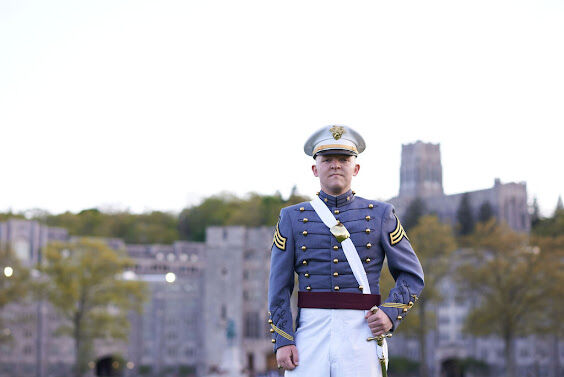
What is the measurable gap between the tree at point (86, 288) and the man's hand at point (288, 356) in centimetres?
5907

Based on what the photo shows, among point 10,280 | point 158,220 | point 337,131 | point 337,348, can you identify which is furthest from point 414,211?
point 337,348

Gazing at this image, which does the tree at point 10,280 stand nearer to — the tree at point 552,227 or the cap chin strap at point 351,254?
the tree at point 552,227

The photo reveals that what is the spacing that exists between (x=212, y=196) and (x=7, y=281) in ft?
197

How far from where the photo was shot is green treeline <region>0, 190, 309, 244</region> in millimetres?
113938

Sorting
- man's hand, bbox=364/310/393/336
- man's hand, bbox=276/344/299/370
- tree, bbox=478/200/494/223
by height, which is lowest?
man's hand, bbox=276/344/299/370

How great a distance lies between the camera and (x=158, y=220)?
395ft

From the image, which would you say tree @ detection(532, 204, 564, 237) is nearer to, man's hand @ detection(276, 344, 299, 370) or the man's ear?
the man's ear

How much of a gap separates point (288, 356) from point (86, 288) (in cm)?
6131

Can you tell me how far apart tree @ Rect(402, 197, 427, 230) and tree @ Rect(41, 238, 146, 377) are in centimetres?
2749

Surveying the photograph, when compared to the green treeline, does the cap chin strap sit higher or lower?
lower

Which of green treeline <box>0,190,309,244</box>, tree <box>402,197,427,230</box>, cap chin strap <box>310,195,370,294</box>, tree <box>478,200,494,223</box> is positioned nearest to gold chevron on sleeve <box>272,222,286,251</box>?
cap chin strap <box>310,195,370,294</box>

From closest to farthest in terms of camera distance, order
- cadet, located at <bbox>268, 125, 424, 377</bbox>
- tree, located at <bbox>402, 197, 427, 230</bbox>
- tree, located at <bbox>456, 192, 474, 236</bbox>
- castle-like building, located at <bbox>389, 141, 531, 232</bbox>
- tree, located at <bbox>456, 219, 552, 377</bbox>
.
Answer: cadet, located at <bbox>268, 125, 424, 377</bbox>
tree, located at <bbox>456, 219, 552, 377</bbox>
tree, located at <bbox>402, 197, 427, 230</bbox>
castle-like building, located at <bbox>389, 141, 531, 232</bbox>
tree, located at <bbox>456, 192, 474, 236</bbox>

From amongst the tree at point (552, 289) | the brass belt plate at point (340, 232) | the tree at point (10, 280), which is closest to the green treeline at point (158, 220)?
the tree at point (10, 280)

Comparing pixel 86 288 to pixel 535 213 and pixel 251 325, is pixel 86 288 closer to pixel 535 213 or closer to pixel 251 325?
pixel 251 325
